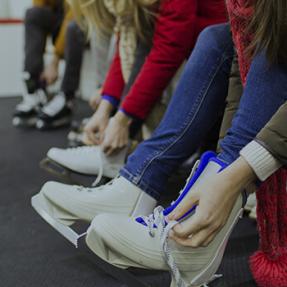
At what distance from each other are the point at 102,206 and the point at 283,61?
14.5 inches

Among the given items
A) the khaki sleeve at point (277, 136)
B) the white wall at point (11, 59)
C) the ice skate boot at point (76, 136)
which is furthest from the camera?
the white wall at point (11, 59)

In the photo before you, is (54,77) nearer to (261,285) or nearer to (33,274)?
(33,274)

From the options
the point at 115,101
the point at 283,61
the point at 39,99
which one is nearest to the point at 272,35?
the point at 283,61

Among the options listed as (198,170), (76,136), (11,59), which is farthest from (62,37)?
(198,170)

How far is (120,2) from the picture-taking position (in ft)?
3.32

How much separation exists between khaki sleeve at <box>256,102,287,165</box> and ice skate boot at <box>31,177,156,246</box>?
0.28 m

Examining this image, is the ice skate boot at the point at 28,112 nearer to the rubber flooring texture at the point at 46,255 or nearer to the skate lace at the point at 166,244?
the rubber flooring texture at the point at 46,255

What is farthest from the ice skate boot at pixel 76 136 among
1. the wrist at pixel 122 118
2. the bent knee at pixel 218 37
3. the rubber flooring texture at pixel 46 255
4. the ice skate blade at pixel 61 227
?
the bent knee at pixel 218 37

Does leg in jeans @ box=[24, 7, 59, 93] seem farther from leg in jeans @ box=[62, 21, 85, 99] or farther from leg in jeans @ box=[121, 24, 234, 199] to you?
→ leg in jeans @ box=[121, 24, 234, 199]

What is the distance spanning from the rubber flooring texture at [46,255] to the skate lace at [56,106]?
62cm

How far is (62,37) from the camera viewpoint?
202cm

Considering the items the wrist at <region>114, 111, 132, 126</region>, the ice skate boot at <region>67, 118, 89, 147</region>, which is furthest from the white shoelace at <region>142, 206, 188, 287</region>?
the ice skate boot at <region>67, 118, 89, 147</region>

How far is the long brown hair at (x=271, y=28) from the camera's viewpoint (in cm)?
57

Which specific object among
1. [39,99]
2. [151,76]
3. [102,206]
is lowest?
[39,99]
